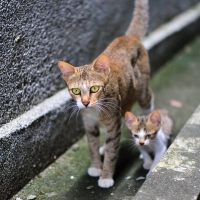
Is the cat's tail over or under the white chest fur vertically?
over

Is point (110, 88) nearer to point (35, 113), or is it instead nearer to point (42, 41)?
point (35, 113)

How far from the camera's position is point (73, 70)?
12.8ft

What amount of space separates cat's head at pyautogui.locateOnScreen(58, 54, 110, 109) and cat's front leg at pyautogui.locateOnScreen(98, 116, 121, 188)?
476 mm

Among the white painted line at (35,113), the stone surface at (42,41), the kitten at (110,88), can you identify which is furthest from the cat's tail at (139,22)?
the white painted line at (35,113)

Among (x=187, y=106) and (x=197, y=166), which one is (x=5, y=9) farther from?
(x=187, y=106)

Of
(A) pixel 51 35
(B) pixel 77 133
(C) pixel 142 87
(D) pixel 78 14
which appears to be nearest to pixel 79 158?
(B) pixel 77 133

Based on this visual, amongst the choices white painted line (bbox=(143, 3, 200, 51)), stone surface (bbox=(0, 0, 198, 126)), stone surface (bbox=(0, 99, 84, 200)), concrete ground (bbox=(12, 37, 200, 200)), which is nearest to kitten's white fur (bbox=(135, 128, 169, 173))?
concrete ground (bbox=(12, 37, 200, 200))

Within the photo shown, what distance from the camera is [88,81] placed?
3779mm

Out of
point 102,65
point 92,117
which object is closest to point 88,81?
point 102,65

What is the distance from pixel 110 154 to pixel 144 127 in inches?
16.2

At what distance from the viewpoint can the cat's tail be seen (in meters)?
5.12

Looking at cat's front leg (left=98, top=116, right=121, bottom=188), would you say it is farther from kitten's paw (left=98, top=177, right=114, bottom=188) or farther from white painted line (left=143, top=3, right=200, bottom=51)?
white painted line (left=143, top=3, right=200, bottom=51)

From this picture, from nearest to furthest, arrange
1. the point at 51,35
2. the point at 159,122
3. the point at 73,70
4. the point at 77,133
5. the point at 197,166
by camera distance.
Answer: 1. the point at 197,166
2. the point at 73,70
3. the point at 159,122
4. the point at 51,35
5. the point at 77,133

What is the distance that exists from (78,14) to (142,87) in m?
1.16
